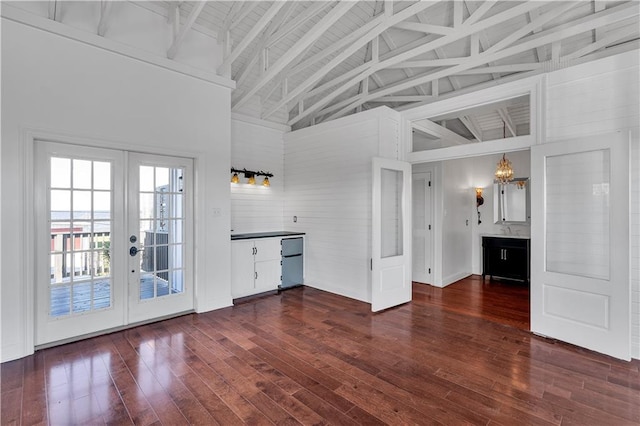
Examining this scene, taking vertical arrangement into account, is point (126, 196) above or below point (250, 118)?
below

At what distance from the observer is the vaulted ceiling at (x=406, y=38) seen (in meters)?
3.62

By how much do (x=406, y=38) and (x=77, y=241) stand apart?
5.24 metres

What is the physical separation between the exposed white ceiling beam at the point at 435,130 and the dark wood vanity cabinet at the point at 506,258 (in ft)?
7.29

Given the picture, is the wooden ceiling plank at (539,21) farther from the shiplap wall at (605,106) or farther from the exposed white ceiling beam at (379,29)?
the exposed white ceiling beam at (379,29)

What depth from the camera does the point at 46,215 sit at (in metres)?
3.24

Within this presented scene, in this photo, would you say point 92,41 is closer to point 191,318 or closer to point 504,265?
point 191,318

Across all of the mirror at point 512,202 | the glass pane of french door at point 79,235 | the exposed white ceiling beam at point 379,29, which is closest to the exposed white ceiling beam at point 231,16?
the exposed white ceiling beam at point 379,29

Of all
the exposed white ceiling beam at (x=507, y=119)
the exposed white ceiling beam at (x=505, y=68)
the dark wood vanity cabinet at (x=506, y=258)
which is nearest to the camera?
the exposed white ceiling beam at (x=505, y=68)

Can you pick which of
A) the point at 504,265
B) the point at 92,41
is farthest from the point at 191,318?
the point at 504,265

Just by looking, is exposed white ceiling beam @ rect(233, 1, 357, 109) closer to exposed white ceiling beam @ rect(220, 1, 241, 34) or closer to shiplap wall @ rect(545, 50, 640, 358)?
exposed white ceiling beam @ rect(220, 1, 241, 34)

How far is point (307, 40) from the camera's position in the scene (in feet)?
12.7

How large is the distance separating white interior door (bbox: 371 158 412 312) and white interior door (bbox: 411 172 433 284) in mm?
1276

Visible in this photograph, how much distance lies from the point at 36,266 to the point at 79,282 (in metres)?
0.43

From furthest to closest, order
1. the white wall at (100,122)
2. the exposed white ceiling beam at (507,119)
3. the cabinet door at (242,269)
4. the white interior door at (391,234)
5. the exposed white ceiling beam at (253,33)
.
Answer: the exposed white ceiling beam at (507,119) → the cabinet door at (242,269) → the white interior door at (391,234) → the exposed white ceiling beam at (253,33) → the white wall at (100,122)
